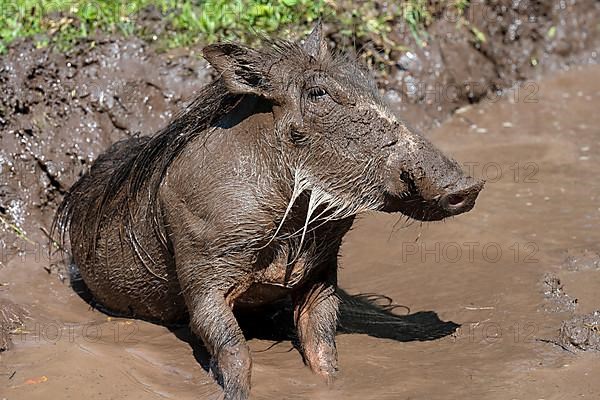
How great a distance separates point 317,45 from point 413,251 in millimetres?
1835

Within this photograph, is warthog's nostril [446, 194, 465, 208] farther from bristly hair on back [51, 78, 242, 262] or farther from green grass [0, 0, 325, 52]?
green grass [0, 0, 325, 52]

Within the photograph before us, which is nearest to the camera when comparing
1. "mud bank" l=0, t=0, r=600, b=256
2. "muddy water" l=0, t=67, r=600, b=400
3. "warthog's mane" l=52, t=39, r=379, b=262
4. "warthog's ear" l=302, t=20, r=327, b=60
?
"muddy water" l=0, t=67, r=600, b=400

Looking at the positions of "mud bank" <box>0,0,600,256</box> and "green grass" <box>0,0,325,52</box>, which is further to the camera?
"green grass" <box>0,0,325,52</box>

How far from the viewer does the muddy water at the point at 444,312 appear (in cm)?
507

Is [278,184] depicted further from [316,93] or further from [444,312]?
[444,312]

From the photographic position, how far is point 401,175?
495 centimetres

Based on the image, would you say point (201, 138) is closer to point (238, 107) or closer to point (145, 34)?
point (238, 107)

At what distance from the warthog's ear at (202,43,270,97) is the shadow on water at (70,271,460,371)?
49.4 inches

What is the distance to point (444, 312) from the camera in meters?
6.01

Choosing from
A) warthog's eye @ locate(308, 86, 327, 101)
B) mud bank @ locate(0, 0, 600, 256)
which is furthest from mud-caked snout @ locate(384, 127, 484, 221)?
mud bank @ locate(0, 0, 600, 256)

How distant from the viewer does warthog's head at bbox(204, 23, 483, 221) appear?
495cm

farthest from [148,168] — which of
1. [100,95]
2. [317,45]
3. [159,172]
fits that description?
[100,95]

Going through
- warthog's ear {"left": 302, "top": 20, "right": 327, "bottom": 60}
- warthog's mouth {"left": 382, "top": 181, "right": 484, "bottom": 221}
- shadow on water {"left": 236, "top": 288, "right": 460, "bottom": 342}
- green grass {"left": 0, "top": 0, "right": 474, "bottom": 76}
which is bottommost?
shadow on water {"left": 236, "top": 288, "right": 460, "bottom": 342}

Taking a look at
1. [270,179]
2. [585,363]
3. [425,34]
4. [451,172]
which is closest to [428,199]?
[451,172]
